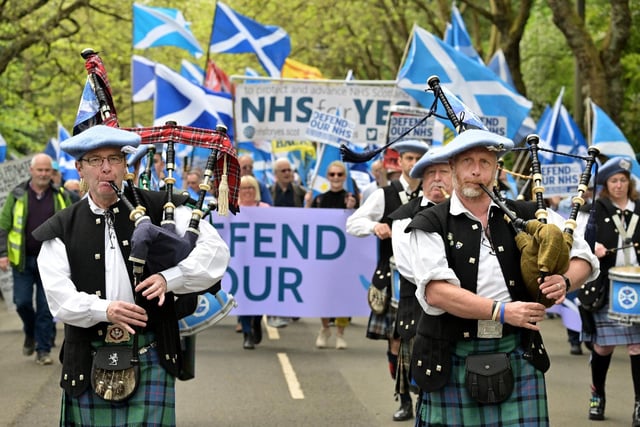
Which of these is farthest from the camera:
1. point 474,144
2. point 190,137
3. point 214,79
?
point 214,79

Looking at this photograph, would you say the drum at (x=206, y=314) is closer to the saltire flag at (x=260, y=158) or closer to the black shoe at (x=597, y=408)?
the black shoe at (x=597, y=408)

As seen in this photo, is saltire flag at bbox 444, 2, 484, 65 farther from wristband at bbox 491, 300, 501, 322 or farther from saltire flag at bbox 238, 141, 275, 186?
wristband at bbox 491, 300, 501, 322

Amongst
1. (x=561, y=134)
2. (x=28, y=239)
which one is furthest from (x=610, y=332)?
(x=561, y=134)

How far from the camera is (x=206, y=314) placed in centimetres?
700

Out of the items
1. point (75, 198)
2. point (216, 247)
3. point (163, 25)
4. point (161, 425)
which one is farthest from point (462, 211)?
point (163, 25)

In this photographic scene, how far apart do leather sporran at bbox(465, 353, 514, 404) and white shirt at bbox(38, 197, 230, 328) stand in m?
1.16

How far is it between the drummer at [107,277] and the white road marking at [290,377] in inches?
176

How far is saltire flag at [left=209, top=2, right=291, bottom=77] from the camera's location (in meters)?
16.5

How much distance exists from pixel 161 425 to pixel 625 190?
4.97 metres

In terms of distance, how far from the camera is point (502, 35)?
23438 millimetres


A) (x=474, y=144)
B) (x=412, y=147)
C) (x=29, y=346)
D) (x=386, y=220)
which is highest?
(x=474, y=144)

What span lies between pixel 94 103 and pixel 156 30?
14218mm

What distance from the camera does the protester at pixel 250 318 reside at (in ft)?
40.1

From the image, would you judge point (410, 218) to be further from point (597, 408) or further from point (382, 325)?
point (597, 408)
